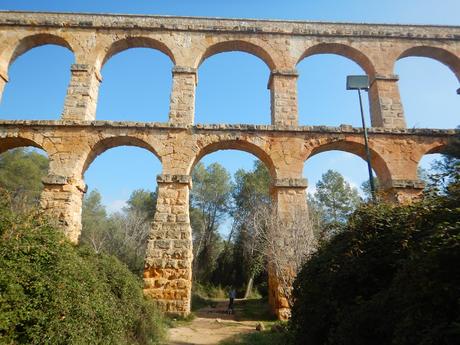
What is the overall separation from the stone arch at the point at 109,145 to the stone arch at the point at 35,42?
12.9 ft

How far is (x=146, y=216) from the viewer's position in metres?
25.8

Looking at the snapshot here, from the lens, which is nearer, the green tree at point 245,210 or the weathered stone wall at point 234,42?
the weathered stone wall at point 234,42

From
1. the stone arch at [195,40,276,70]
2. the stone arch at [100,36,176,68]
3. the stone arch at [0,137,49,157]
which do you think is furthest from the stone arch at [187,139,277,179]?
the stone arch at [0,137,49,157]

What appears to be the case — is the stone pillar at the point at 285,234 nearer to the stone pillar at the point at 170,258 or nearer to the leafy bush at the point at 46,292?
the stone pillar at the point at 170,258

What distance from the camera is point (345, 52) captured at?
1288 centimetres

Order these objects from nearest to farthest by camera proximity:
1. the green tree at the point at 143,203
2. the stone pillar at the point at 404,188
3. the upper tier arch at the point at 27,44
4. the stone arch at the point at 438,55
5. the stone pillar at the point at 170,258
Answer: the stone pillar at the point at 170,258, the stone pillar at the point at 404,188, the upper tier arch at the point at 27,44, the stone arch at the point at 438,55, the green tree at the point at 143,203

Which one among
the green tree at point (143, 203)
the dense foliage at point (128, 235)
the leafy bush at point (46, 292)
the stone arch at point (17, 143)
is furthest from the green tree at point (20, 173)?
the leafy bush at point (46, 292)

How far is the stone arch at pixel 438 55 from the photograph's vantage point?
498 inches

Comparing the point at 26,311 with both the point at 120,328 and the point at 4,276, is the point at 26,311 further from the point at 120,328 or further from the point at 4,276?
the point at 120,328

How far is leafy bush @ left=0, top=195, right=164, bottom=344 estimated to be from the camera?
127 inches

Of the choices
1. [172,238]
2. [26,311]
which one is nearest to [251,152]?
[172,238]

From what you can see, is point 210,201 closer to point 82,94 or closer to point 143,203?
point 143,203

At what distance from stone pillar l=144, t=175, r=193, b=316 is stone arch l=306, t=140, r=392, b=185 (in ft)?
14.4

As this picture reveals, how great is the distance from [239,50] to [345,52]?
13.1ft
